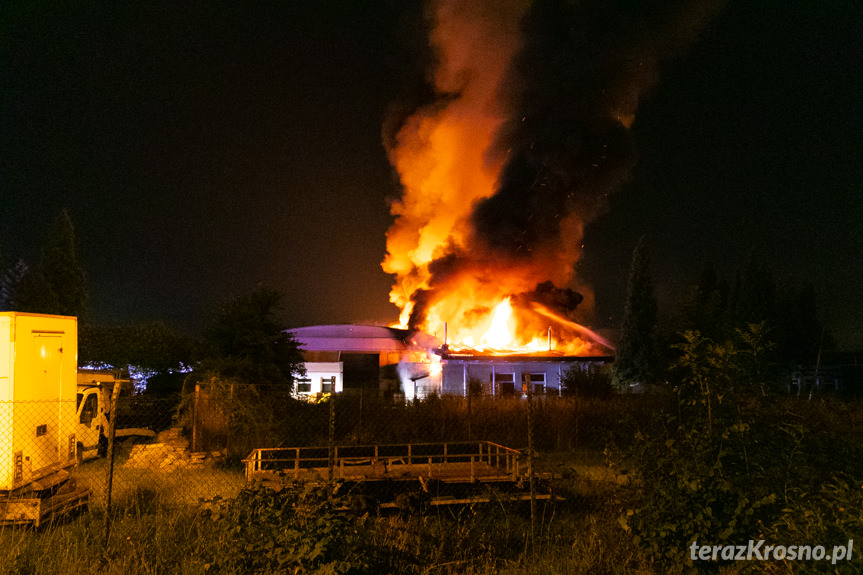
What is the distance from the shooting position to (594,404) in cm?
1655

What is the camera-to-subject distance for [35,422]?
800 cm

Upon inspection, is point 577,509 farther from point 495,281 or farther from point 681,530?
point 495,281

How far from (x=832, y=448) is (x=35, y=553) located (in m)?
9.60

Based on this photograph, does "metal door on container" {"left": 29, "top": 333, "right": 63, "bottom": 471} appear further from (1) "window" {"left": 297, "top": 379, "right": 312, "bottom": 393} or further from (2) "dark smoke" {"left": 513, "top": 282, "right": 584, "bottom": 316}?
(2) "dark smoke" {"left": 513, "top": 282, "right": 584, "bottom": 316}

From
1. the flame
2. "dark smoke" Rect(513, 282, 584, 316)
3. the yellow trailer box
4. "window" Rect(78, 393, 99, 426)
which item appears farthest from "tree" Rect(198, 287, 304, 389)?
"dark smoke" Rect(513, 282, 584, 316)

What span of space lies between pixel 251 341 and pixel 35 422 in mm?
9627

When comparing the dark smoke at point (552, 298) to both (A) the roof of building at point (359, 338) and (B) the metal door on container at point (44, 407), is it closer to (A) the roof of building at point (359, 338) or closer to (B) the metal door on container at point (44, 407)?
(A) the roof of building at point (359, 338)

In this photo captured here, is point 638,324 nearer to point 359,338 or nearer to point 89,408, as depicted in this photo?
point 359,338

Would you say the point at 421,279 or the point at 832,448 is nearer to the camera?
the point at 832,448

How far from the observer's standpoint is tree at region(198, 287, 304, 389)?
16.9m

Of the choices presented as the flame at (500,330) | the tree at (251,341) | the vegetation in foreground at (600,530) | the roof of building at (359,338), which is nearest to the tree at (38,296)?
the roof of building at (359,338)

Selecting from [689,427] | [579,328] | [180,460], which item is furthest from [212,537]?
[579,328]

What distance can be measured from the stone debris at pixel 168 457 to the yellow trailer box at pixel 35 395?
10.3ft

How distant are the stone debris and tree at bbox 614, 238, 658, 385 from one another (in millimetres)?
26718
